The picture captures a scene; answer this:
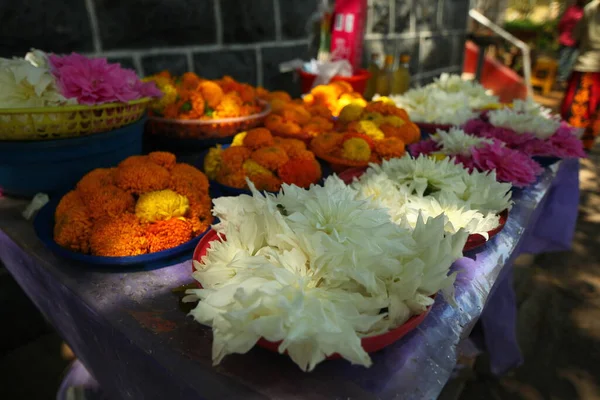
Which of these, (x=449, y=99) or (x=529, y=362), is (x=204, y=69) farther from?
(x=529, y=362)

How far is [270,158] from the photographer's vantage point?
1.14 m

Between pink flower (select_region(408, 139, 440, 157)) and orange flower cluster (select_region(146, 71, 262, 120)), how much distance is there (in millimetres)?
653

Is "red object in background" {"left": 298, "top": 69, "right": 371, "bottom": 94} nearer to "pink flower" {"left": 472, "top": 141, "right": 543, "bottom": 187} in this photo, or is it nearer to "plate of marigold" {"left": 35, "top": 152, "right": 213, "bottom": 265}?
"pink flower" {"left": 472, "top": 141, "right": 543, "bottom": 187}

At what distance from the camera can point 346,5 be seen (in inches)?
93.2

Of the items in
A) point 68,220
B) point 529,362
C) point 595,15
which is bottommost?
point 529,362

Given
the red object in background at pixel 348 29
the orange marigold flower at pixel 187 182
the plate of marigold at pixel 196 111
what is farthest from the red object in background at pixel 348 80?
the orange marigold flower at pixel 187 182

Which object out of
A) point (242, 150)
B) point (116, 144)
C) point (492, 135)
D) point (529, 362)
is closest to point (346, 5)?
point (492, 135)

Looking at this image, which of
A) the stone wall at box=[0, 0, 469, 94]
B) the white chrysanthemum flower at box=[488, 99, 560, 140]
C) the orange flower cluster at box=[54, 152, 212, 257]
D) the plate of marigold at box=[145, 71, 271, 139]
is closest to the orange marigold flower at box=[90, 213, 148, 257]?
the orange flower cluster at box=[54, 152, 212, 257]

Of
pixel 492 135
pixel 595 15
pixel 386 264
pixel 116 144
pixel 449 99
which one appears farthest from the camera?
pixel 595 15

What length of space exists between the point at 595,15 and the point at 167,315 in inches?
159

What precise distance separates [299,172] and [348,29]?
163 cm

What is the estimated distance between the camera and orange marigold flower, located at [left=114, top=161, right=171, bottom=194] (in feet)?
3.01

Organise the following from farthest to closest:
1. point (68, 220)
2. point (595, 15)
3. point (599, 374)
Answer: point (595, 15) < point (599, 374) < point (68, 220)

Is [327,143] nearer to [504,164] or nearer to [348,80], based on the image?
[504,164]
